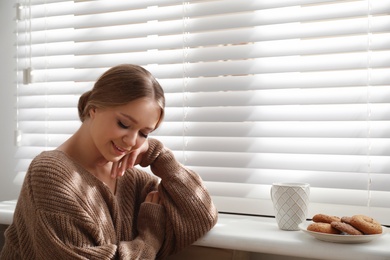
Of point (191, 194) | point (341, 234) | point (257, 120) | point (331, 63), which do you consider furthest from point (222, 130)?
point (341, 234)

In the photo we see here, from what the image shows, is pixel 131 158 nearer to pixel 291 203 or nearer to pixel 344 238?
pixel 291 203

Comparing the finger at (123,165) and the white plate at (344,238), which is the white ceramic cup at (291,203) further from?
the finger at (123,165)

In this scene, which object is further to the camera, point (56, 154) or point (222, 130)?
point (222, 130)

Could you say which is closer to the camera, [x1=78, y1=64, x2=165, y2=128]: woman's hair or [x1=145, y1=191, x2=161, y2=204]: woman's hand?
[x1=78, y1=64, x2=165, y2=128]: woman's hair

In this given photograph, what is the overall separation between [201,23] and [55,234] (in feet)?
2.69

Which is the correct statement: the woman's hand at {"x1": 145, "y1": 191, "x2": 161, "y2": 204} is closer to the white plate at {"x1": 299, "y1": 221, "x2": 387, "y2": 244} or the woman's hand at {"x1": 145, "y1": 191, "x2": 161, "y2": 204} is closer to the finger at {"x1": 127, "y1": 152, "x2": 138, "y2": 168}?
the finger at {"x1": 127, "y1": 152, "x2": 138, "y2": 168}

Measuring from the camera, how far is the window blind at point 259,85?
4.70 ft

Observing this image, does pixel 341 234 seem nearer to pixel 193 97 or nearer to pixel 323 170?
pixel 323 170

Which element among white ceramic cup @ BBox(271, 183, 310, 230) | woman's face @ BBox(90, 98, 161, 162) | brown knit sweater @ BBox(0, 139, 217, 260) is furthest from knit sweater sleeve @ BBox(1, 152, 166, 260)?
white ceramic cup @ BBox(271, 183, 310, 230)

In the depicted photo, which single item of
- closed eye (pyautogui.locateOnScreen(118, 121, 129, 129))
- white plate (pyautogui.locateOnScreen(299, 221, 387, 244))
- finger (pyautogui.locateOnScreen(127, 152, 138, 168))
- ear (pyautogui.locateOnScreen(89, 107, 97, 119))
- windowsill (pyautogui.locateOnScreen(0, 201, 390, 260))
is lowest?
windowsill (pyautogui.locateOnScreen(0, 201, 390, 260))

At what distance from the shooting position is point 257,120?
60.6 inches

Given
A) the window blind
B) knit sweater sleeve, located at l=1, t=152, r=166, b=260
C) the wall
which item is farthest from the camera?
the wall

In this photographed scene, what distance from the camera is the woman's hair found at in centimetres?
126

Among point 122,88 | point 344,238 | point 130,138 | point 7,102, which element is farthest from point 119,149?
point 7,102
